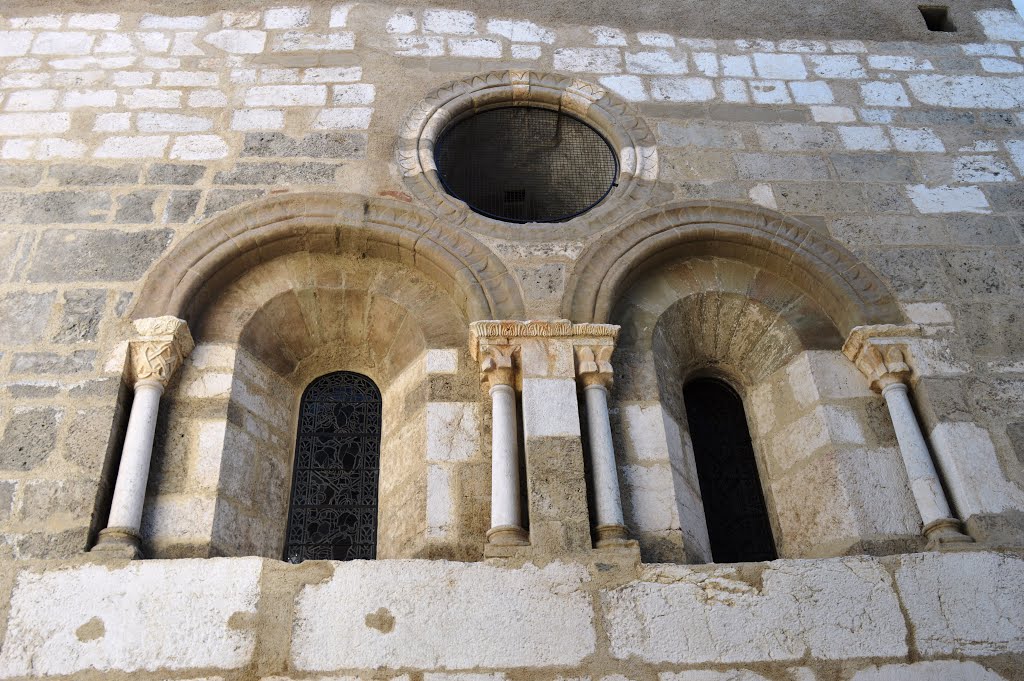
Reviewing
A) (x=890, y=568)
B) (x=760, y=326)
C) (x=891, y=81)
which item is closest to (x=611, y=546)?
(x=890, y=568)

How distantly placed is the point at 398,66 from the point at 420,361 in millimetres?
2616

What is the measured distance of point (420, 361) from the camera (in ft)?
20.1

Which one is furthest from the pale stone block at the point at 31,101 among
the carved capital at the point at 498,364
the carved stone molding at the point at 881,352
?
the carved stone molding at the point at 881,352

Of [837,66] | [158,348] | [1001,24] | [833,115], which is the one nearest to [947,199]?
[833,115]

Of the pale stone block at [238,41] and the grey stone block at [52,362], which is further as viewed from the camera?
the pale stone block at [238,41]

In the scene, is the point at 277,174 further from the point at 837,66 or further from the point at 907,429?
the point at 837,66

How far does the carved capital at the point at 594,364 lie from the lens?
5.56 meters

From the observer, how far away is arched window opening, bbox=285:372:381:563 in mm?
5730

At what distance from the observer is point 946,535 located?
5.09 m

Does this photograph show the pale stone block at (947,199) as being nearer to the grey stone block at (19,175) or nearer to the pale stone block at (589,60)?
the pale stone block at (589,60)

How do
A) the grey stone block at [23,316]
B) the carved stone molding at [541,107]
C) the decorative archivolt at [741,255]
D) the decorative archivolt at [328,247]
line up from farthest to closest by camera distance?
1. the carved stone molding at [541,107]
2. the decorative archivolt at [741,255]
3. the decorative archivolt at [328,247]
4. the grey stone block at [23,316]

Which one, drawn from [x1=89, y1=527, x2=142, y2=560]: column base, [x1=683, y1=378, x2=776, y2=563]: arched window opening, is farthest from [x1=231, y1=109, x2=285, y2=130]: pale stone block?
[x1=683, y1=378, x2=776, y2=563]: arched window opening

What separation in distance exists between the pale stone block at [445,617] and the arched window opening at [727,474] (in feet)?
5.04

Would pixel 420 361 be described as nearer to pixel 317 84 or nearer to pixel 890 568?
pixel 317 84
